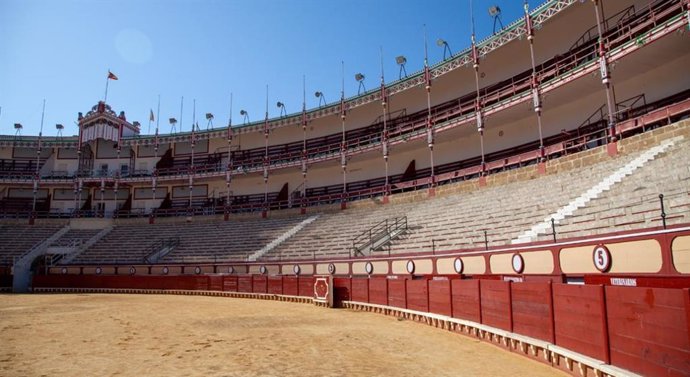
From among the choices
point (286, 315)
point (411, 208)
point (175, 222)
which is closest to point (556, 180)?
point (411, 208)

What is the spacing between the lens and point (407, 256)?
17469 mm

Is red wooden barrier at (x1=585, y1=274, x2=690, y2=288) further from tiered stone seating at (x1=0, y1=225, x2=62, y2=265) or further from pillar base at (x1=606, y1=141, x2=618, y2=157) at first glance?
tiered stone seating at (x1=0, y1=225, x2=62, y2=265)

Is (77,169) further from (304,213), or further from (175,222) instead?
(304,213)

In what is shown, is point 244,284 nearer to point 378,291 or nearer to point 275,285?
point 275,285

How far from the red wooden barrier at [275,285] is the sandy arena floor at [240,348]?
760 cm

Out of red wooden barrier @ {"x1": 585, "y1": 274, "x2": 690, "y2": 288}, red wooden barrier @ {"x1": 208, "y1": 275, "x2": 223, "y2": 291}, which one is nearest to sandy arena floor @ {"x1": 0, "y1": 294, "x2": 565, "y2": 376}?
red wooden barrier @ {"x1": 585, "y1": 274, "x2": 690, "y2": 288}

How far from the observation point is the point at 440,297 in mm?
13039

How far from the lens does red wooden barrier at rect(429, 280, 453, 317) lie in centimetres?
1257

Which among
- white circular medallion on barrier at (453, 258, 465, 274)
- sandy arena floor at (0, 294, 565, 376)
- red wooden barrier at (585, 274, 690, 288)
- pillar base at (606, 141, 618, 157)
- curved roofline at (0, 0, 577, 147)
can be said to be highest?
curved roofline at (0, 0, 577, 147)

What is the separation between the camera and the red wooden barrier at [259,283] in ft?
78.2

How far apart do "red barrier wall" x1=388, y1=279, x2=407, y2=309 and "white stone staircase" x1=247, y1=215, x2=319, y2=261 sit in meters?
12.2

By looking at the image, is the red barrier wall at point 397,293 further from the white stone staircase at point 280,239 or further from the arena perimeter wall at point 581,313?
the white stone staircase at point 280,239

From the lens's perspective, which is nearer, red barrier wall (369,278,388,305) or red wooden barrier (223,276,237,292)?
red barrier wall (369,278,388,305)

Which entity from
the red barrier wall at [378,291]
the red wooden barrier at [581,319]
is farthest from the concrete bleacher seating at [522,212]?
the red wooden barrier at [581,319]
